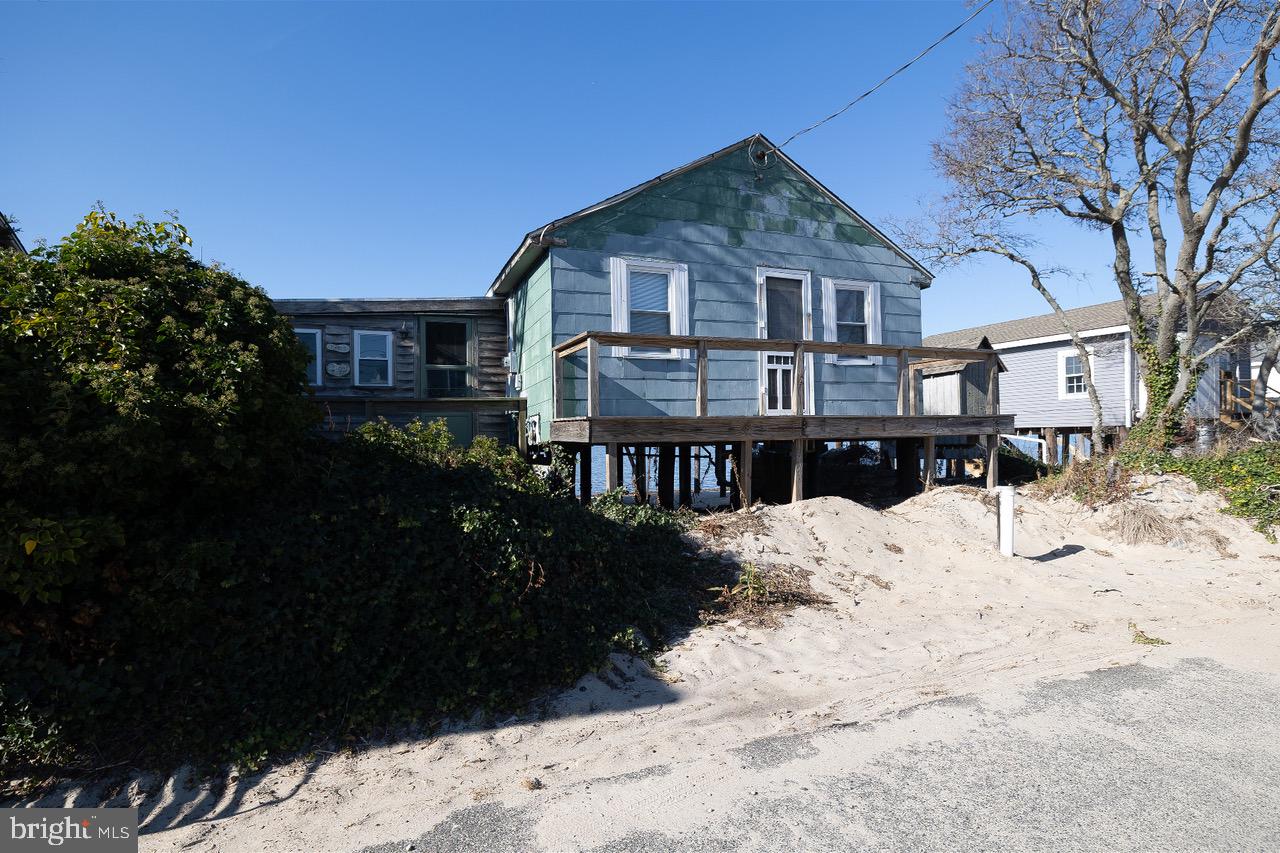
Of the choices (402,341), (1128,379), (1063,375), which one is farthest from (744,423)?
(1063,375)

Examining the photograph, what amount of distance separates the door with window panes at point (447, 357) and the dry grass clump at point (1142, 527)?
11.2m

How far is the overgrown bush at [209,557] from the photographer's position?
4.09 m

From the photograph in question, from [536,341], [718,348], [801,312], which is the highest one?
[801,312]

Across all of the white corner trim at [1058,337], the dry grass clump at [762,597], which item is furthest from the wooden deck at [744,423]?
the white corner trim at [1058,337]

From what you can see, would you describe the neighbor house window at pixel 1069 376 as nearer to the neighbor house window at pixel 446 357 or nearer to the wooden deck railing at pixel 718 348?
the wooden deck railing at pixel 718 348

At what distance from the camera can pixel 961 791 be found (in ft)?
12.0

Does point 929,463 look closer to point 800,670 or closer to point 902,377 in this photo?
point 902,377

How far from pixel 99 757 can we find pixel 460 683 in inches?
83.0

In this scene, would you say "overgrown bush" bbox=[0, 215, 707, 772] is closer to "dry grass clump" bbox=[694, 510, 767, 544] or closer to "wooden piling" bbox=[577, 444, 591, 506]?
"dry grass clump" bbox=[694, 510, 767, 544]

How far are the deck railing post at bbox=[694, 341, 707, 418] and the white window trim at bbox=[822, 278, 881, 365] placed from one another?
3.56 m

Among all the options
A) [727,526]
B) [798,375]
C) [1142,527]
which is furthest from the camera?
[1142,527]

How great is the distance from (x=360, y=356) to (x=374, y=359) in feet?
0.83

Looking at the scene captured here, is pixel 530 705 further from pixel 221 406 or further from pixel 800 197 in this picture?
pixel 800 197

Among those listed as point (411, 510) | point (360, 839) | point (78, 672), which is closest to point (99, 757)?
point (78, 672)
